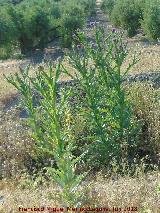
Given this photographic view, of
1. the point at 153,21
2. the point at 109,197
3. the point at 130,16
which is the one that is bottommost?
the point at 130,16

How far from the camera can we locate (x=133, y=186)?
392 cm

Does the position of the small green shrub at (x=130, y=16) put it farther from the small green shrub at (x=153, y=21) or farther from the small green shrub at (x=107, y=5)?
the small green shrub at (x=107, y=5)

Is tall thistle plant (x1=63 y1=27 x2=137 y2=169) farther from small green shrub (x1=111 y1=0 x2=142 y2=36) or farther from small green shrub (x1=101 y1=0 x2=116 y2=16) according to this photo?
small green shrub (x1=101 y1=0 x2=116 y2=16)

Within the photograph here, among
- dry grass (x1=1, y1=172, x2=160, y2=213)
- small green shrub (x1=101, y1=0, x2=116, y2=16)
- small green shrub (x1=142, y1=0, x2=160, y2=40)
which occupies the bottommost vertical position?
small green shrub (x1=101, y1=0, x2=116, y2=16)

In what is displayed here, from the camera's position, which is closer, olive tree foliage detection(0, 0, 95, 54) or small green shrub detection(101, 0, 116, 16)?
olive tree foliage detection(0, 0, 95, 54)

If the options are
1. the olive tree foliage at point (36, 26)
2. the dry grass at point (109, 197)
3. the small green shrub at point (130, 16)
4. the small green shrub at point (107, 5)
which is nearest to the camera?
the dry grass at point (109, 197)

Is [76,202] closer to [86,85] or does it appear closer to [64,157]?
[64,157]

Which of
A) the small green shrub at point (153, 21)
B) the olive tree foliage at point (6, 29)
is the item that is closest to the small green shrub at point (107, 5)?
the small green shrub at point (153, 21)

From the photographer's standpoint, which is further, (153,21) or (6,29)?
(153,21)

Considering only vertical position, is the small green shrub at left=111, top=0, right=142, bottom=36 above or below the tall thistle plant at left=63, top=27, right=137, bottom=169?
below

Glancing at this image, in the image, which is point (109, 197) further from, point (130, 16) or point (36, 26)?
point (130, 16)

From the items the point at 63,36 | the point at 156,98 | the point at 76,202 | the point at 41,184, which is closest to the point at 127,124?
the point at 156,98

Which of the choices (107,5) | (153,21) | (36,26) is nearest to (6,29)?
(36,26)

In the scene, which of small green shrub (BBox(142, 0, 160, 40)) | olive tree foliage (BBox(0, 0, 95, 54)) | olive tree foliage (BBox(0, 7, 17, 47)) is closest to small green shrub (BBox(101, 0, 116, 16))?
olive tree foliage (BBox(0, 0, 95, 54))
